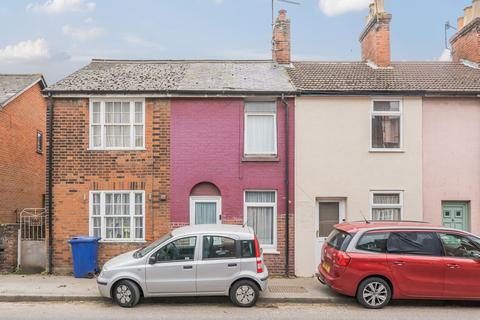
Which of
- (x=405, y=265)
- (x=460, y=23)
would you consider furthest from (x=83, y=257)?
(x=460, y=23)

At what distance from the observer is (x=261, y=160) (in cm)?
1266

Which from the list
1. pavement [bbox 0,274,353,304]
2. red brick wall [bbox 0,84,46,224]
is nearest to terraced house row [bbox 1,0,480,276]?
pavement [bbox 0,274,353,304]

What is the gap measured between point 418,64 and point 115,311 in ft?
38.9

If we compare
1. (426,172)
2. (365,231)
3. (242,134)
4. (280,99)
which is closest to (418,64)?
(426,172)

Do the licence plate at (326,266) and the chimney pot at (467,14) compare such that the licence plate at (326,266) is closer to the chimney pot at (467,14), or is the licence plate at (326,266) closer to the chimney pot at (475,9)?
the chimney pot at (475,9)

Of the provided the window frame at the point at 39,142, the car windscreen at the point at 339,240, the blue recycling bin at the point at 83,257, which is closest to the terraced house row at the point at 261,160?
the blue recycling bin at the point at 83,257

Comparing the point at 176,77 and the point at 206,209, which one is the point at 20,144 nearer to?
the point at 176,77

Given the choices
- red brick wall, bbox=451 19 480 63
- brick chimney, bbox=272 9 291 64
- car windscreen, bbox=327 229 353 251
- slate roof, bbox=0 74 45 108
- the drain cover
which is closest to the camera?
car windscreen, bbox=327 229 353 251

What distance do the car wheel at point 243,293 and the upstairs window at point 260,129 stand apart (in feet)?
14.4

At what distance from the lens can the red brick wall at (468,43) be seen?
1478 cm

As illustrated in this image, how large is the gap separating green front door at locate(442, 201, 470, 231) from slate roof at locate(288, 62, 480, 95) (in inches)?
122

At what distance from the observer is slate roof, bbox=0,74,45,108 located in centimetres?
1664

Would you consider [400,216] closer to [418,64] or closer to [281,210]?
[281,210]

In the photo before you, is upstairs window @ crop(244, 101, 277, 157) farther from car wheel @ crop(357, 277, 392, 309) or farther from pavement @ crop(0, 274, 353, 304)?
car wheel @ crop(357, 277, 392, 309)
